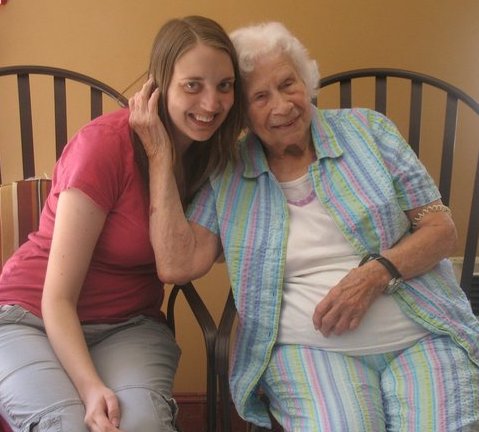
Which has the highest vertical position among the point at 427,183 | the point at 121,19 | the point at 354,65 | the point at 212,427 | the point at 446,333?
the point at 121,19

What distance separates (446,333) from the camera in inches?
48.6

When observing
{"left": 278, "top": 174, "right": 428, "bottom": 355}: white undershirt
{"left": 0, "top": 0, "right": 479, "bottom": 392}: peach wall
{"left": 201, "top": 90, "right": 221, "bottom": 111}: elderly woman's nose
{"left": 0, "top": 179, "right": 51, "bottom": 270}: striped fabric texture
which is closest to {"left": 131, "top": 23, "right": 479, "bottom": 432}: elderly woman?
{"left": 278, "top": 174, "right": 428, "bottom": 355}: white undershirt

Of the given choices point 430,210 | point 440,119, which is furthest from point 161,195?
point 440,119

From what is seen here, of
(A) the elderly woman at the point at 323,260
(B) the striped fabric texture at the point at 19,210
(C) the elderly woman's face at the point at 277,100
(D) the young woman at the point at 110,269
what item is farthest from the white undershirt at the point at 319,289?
(B) the striped fabric texture at the point at 19,210

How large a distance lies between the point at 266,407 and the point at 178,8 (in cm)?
125

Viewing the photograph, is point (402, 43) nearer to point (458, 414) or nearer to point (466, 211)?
point (466, 211)

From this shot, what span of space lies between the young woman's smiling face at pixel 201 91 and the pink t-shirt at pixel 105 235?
0.13m

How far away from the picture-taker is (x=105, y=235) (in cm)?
124

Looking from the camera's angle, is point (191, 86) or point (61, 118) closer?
point (191, 86)

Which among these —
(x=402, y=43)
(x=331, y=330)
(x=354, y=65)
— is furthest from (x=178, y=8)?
(x=331, y=330)

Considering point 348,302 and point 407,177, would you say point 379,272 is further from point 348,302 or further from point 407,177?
point 407,177

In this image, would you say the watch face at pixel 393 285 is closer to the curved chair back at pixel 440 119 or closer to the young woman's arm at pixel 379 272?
the young woman's arm at pixel 379 272

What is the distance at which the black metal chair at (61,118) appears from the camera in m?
1.27

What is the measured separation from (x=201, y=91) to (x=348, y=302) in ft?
1.74
